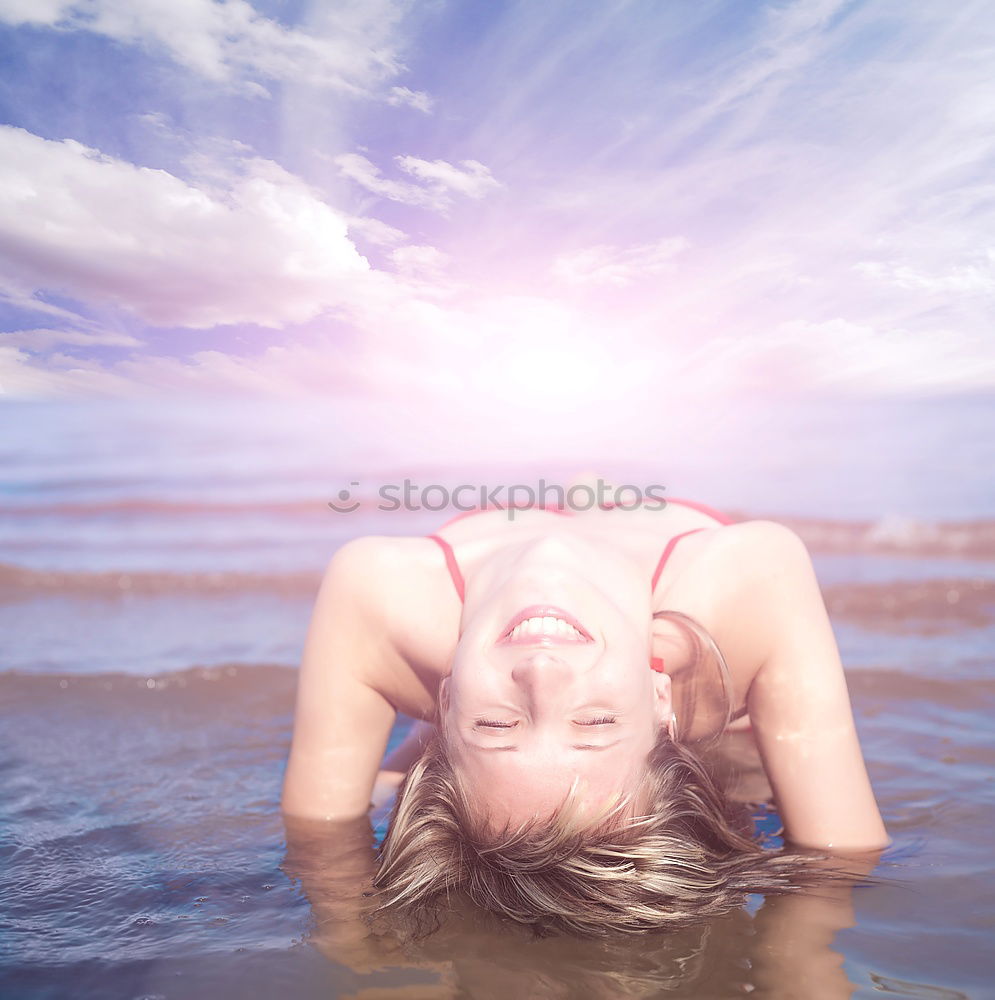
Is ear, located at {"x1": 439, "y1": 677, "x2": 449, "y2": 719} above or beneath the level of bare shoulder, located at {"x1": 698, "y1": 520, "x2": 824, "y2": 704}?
beneath

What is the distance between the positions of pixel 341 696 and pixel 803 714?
1.74 meters

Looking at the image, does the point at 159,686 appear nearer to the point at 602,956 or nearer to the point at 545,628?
the point at 545,628

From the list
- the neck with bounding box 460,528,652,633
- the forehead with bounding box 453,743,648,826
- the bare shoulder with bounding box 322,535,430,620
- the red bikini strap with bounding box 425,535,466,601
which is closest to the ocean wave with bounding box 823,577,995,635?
the neck with bounding box 460,528,652,633

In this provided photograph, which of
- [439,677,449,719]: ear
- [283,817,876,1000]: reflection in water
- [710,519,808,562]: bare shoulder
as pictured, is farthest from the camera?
[710,519,808,562]: bare shoulder

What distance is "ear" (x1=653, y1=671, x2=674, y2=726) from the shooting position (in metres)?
2.89

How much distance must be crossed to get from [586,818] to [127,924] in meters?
1.49

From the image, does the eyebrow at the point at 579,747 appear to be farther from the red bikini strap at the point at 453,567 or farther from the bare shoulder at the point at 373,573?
the bare shoulder at the point at 373,573

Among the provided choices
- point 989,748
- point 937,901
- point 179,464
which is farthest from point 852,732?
point 179,464

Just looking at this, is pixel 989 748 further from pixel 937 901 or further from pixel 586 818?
pixel 586 818

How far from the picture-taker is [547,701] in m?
2.45

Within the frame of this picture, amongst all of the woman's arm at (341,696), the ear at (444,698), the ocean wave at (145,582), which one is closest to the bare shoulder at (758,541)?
the ear at (444,698)

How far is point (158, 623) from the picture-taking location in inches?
262

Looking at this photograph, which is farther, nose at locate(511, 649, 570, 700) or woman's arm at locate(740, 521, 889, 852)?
woman's arm at locate(740, 521, 889, 852)

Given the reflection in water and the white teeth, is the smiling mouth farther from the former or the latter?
the reflection in water
